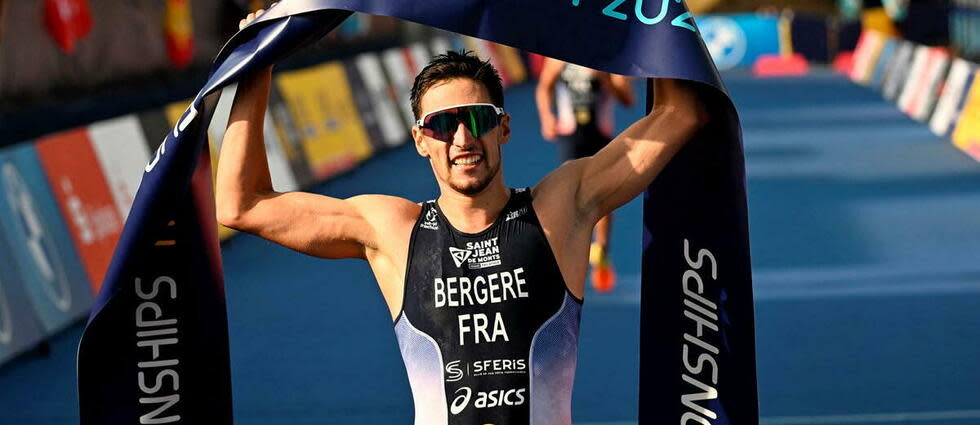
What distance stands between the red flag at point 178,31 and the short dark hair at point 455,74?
22127 mm

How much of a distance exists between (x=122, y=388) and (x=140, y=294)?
1.00 ft

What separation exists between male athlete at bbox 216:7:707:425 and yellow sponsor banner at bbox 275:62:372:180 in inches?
541

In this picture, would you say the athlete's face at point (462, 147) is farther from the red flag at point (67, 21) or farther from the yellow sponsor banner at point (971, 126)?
the red flag at point (67, 21)

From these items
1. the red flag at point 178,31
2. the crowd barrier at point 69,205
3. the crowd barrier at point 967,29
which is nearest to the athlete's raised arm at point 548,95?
the crowd barrier at point 69,205

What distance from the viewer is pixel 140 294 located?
15.9 ft

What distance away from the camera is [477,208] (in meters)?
4.57

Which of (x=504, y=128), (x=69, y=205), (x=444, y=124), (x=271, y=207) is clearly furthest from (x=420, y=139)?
(x=69, y=205)

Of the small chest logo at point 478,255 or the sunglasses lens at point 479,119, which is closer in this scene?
the sunglasses lens at point 479,119

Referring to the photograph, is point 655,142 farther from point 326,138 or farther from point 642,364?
point 326,138

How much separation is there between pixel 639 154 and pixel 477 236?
0.52 meters

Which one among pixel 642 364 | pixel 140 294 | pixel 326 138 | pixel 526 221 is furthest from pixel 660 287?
pixel 326 138

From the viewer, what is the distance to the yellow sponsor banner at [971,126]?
779 inches

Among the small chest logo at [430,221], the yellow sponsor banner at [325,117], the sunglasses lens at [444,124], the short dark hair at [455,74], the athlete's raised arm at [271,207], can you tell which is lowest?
the yellow sponsor banner at [325,117]

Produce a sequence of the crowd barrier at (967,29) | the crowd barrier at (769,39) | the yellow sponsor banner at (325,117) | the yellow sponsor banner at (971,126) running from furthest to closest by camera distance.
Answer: the crowd barrier at (769,39) → the crowd barrier at (967,29) → the yellow sponsor banner at (971,126) → the yellow sponsor banner at (325,117)
